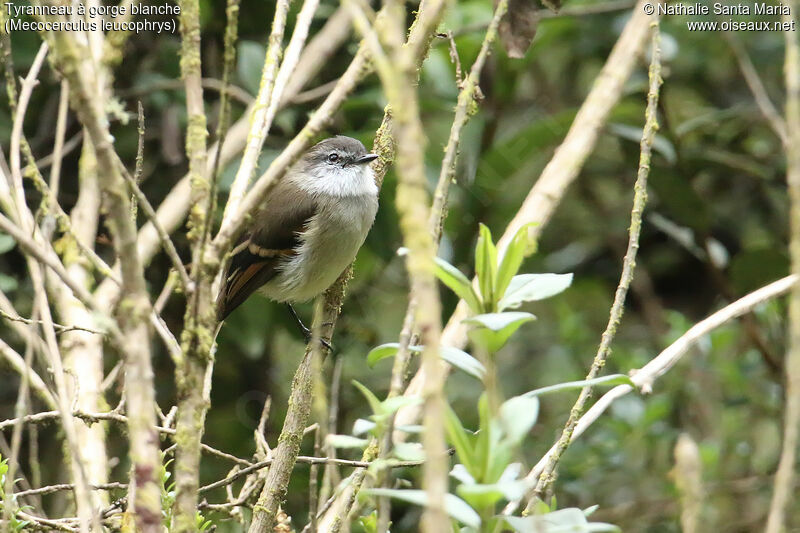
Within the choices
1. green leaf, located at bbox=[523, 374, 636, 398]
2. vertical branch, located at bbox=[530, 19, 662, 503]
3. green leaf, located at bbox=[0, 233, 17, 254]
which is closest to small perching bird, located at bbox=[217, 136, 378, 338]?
→ green leaf, located at bbox=[0, 233, 17, 254]

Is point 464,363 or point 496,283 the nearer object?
point 464,363

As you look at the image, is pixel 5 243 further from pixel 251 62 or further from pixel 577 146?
pixel 577 146

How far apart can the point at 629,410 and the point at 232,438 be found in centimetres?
210

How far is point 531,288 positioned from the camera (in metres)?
1.86

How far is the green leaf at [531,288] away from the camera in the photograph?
1.80 metres

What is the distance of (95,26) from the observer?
266cm

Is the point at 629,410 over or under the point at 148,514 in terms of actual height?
under

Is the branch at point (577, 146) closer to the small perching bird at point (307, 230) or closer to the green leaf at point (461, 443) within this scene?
the small perching bird at point (307, 230)

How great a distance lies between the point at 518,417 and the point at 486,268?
0.36 meters

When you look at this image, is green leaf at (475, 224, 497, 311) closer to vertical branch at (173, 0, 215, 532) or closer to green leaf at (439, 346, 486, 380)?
green leaf at (439, 346, 486, 380)

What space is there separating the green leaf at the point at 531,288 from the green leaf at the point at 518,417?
21 centimetres

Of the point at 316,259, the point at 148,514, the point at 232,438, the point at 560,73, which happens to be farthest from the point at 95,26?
the point at 560,73

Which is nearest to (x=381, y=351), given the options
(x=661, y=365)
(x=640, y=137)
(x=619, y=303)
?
(x=619, y=303)

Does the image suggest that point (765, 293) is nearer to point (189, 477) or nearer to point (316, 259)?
point (189, 477)
